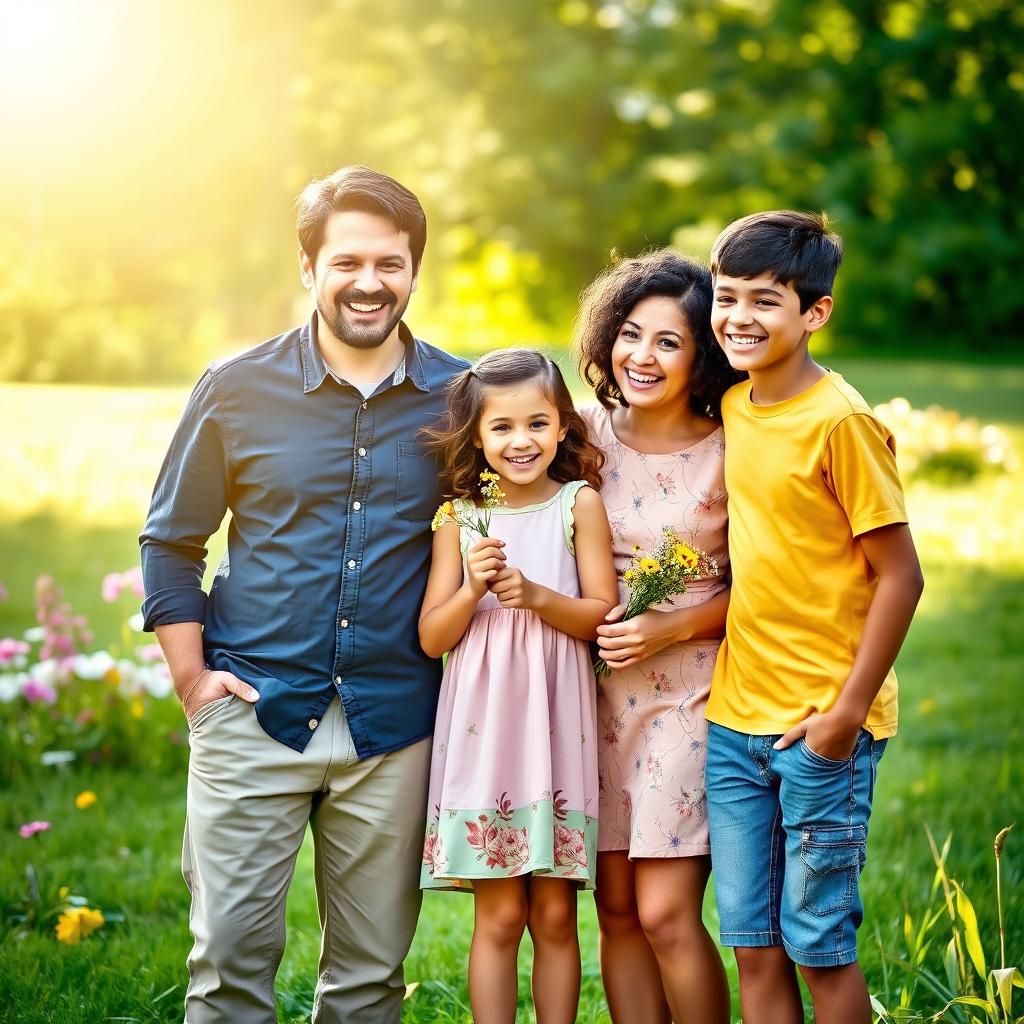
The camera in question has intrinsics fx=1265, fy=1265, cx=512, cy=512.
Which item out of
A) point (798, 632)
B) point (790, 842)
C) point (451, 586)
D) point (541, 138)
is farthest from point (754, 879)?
point (541, 138)

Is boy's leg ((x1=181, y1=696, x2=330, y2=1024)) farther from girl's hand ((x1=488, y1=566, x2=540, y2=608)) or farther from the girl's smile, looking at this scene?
the girl's smile

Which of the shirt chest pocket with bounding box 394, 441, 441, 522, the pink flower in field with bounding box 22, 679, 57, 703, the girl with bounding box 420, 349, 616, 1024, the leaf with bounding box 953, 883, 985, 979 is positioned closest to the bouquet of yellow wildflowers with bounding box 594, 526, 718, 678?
the girl with bounding box 420, 349, 616, 1024

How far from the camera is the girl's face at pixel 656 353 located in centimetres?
310

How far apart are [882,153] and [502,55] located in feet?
29.7

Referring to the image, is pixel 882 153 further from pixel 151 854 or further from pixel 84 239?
pixel 151 854

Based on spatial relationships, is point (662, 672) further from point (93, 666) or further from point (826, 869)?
point (93, 666)

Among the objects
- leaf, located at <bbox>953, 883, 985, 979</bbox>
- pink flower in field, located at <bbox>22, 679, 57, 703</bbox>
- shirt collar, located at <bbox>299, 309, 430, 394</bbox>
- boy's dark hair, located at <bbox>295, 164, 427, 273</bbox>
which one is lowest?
leaf, located at <bbox>953, 883, 985, 979</bbox>

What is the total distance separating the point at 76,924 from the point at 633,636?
208 cm

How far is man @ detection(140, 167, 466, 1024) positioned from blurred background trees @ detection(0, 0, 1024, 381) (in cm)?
1884

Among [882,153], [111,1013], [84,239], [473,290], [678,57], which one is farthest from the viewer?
[473,290]

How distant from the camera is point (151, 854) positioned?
4496 millimetres

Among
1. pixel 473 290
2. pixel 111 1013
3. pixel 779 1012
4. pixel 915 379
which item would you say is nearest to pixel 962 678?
pixel 779 1012

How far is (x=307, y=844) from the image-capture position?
496 centimetres

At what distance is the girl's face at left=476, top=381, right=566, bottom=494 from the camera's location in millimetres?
3084
